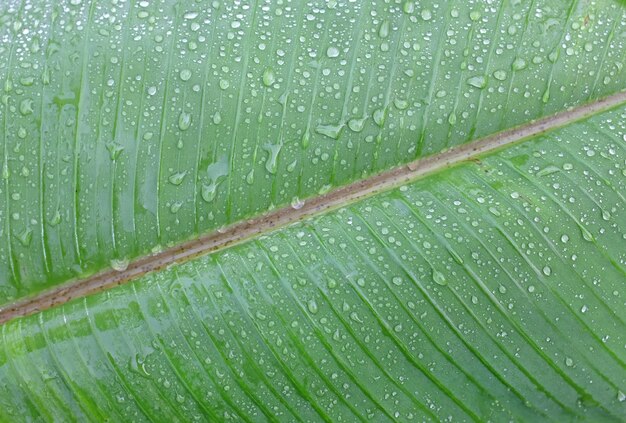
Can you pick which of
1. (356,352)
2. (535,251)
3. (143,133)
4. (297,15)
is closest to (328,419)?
(356,352)

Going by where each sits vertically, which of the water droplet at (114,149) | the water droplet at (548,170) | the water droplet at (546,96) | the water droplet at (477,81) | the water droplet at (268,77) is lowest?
the water droplet at (114,149)

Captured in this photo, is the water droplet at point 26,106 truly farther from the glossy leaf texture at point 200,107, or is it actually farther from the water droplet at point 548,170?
the water droplet at point 548,170

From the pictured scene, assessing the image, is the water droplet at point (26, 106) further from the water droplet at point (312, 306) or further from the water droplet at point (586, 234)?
the water droplet at point (586, 234)

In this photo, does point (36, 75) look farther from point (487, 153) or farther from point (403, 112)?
point (487, 153)

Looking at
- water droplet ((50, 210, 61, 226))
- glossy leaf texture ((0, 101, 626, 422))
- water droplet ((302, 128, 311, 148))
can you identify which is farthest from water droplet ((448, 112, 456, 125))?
water droplet ((50, 210, 61, 226))

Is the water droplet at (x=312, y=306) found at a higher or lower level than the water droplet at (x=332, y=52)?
lower

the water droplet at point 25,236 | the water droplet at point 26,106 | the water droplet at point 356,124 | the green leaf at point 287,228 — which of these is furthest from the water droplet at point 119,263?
the water droplet at point 356,124

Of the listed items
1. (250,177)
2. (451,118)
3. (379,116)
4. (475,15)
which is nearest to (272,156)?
(250,177)
